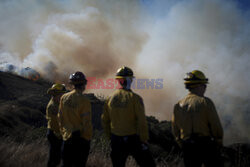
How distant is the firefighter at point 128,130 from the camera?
338 cm

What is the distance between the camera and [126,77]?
3770 millimetres

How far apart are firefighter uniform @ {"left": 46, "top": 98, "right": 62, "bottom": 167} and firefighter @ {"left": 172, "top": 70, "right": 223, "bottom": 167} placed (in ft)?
8.84

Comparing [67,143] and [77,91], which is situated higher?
[77,91]

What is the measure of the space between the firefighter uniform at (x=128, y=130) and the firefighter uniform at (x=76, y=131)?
0.50 m

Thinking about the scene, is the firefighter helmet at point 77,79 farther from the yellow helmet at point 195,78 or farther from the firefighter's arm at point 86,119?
the yellow helmet at point 195,78

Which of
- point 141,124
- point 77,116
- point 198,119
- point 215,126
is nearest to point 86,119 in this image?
point 77,116

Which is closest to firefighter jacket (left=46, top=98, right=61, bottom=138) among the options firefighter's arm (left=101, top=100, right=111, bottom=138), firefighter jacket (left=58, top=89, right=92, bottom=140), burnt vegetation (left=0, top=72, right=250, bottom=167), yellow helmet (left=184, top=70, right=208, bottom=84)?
burnt vegetation (left=0, top=72, right=250, bottom=167)

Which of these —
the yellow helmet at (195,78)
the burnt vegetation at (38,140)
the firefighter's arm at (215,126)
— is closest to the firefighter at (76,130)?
the burnt vegetation at (38,140)

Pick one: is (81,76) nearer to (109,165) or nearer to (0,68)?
(109,165)

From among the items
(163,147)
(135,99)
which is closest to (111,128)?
(135,99)

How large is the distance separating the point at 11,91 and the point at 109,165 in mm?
19952

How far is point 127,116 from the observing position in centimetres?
349

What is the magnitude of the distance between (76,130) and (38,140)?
4.45 metres

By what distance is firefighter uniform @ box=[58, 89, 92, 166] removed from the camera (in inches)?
149
